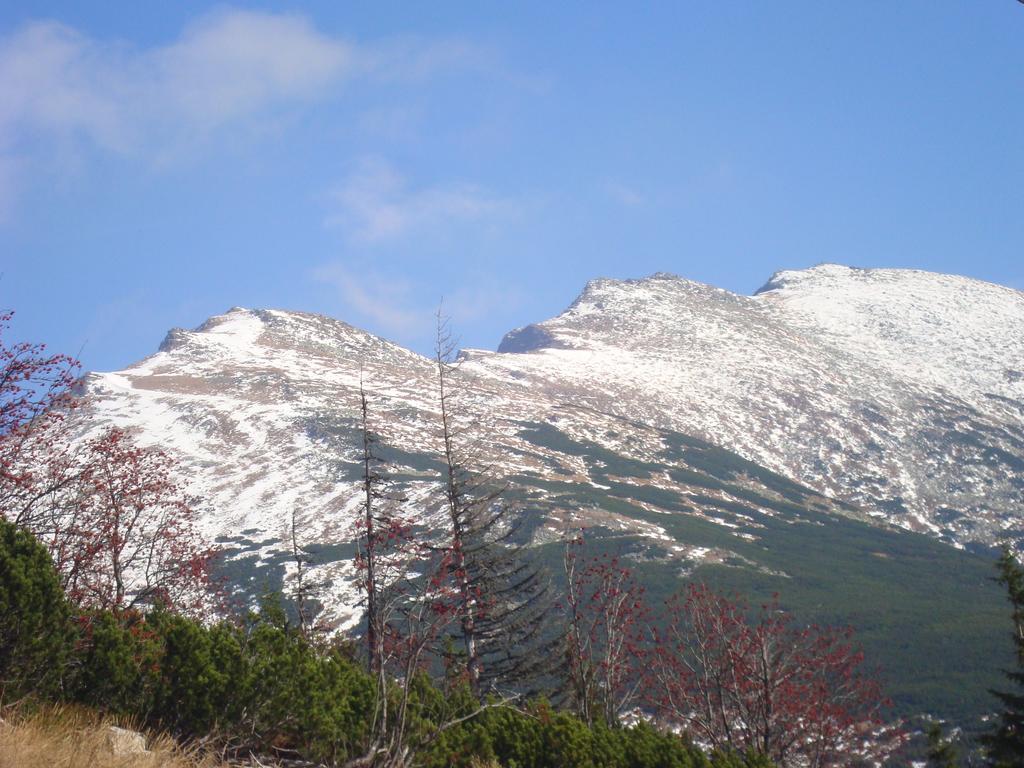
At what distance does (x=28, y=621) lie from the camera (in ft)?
37.5

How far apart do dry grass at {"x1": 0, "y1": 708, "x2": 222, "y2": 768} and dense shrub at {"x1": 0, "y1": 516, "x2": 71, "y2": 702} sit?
55 cm

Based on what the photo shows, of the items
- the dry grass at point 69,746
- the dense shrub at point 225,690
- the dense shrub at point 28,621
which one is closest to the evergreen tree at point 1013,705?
the dense shrub at point 225,690

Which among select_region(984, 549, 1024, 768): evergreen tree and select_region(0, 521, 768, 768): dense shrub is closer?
select_region(0, 521, 768, 768): dense shrub

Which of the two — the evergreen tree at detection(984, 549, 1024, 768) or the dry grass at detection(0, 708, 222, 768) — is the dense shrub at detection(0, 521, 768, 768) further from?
the evergreen tree at detection(984, 549, 1024, 768)

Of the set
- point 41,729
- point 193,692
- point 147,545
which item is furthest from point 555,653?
point 41,729

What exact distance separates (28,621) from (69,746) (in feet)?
8.80

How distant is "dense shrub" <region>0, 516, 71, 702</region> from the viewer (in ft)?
37.2

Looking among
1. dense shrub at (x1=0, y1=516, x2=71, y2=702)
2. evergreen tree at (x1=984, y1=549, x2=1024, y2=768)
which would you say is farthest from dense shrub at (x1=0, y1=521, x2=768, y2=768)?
evergreen tree at (x1=984, y1=549, x2=1024, y2=768)

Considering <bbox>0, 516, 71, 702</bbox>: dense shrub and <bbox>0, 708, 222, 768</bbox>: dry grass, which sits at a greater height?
<bbox>0, 516, 71, 702</bbox>: dense shrub

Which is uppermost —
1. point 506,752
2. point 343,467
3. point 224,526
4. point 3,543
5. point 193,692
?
point 343,467

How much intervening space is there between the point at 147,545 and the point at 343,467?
15997 centimetres

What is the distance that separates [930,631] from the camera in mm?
143875

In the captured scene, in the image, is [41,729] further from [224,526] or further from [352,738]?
[224,526]

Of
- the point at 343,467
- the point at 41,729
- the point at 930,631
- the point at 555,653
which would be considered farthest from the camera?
the point at 343,467
